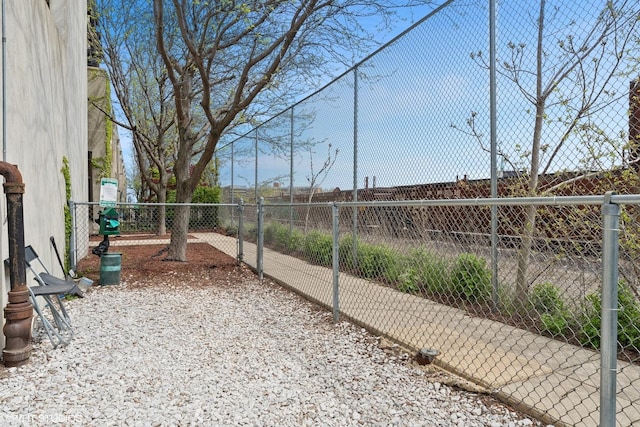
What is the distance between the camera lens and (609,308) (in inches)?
72.4

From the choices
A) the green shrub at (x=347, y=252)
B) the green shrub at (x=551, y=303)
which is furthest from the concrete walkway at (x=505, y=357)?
the green shrub at (x=347, y=252)

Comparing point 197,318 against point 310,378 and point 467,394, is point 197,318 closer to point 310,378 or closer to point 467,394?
point 310,378

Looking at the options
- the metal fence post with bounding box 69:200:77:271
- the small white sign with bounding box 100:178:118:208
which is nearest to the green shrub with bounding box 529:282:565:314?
the small white sign with bounding box 100:178:118:208

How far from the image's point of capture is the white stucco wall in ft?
12.9

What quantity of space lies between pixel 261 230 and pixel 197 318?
8.24 feet

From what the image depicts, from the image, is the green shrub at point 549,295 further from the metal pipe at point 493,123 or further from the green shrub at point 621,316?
the metal pipe at point 493,123

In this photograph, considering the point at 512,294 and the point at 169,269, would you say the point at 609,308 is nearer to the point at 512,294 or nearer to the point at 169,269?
the point at 512,294

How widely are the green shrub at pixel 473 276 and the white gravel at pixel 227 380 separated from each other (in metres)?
1.25

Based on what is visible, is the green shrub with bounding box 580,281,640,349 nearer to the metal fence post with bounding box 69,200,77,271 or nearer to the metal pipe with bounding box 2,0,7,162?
the metal pipe with bounding box 2,0,7,162

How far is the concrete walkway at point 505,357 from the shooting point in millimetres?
2563

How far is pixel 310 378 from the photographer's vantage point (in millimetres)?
3242

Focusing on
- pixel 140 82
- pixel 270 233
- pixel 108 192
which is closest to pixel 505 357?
pixel 270 233

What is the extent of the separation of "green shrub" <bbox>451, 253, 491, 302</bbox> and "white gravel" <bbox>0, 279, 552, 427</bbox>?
4.09 ft

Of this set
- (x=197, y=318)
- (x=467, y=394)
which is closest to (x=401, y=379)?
(x=467, y=394)
